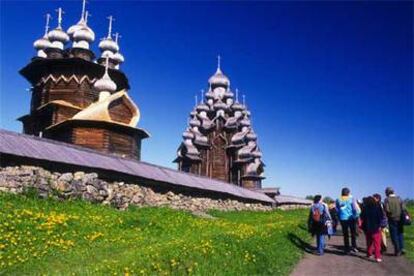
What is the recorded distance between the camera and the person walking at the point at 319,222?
12.8 metres

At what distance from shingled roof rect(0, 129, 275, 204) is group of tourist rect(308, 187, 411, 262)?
1020 centimetres

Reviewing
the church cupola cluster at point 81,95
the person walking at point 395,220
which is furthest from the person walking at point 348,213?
the church cupola cluster at point 81,95

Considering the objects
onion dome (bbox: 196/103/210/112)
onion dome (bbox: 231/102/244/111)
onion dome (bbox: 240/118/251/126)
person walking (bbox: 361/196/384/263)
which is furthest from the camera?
onion dome (bbox: 231/102/244/111)

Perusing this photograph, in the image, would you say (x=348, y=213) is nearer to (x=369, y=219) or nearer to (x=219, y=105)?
(x=369, y=219)

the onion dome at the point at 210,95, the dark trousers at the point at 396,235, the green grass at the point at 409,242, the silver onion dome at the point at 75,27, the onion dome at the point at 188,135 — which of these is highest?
the silver onion dome at the point at 75,27

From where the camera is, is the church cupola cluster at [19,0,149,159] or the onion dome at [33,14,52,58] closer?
the church cupola cluster at [19,0,149,159]

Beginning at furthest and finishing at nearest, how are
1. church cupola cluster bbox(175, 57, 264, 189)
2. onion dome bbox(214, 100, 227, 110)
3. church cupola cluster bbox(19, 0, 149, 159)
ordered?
1. onion dome bbox(214, 100, 227, 110)
2. church cupola cluster bbox(175, 57, 264, 189)
3. church cupola cluster bbox(19, 0, 149, 159)

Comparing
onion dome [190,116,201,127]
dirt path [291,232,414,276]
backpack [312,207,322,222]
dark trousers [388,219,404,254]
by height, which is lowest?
dirt path [291,232,414,276]

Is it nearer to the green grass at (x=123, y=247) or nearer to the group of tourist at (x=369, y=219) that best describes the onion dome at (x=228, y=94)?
the green grass at (x=123, y=247)

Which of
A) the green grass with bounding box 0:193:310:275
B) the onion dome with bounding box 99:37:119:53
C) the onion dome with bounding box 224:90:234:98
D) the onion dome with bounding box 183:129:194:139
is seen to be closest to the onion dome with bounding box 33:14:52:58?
the onion dome with bounding box 99:37:119:53

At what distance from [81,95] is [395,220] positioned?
28816mm

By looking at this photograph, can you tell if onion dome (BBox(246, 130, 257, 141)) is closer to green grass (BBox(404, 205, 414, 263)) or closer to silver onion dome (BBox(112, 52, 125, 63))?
silver onion dome (BBox(112, 52, 125, 63))

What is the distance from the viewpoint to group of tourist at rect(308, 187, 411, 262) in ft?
39.3

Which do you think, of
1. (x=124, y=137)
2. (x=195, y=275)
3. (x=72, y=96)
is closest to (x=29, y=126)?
(x=72, y=96)
